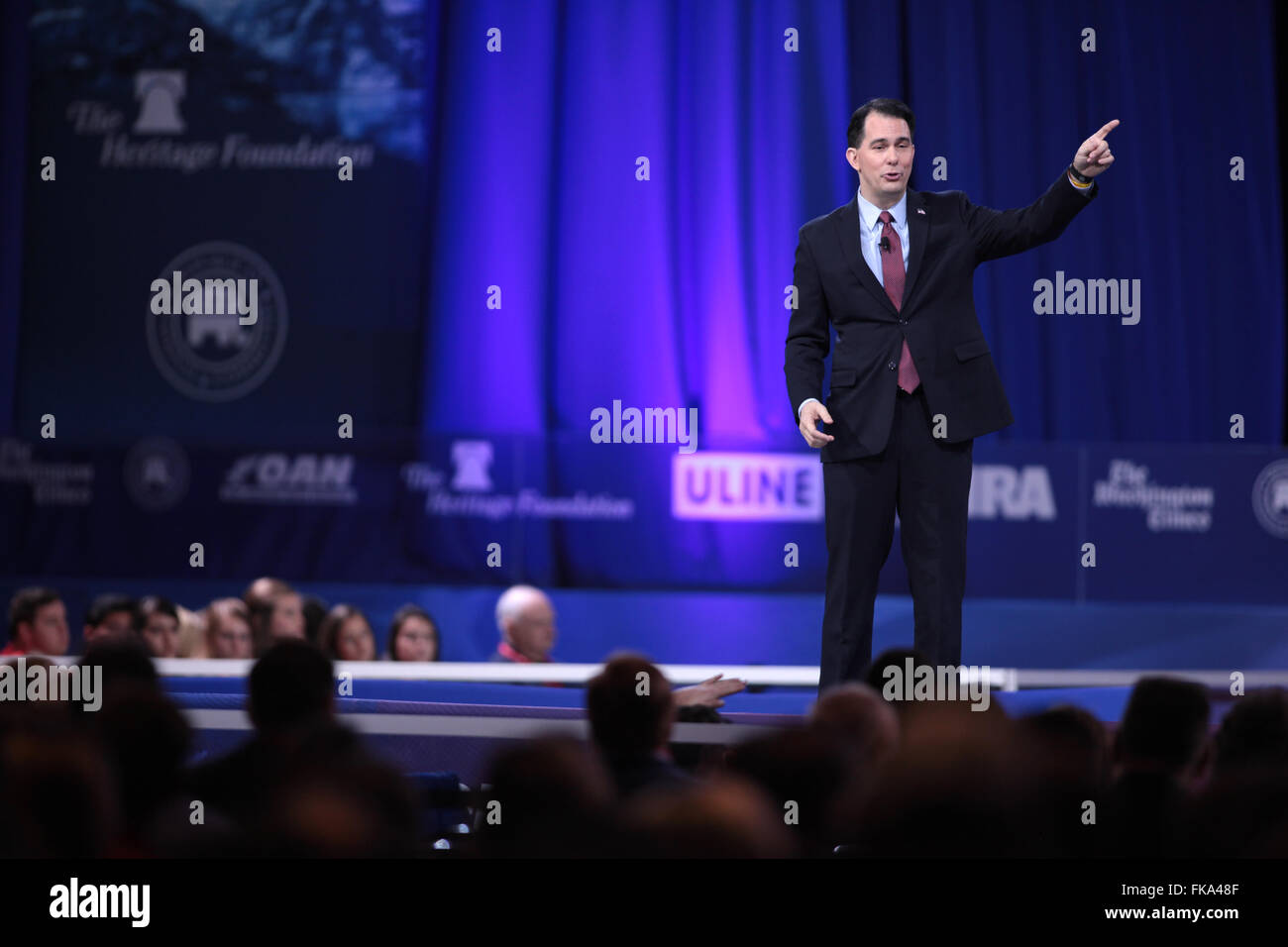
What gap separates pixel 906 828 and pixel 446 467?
15.2ft

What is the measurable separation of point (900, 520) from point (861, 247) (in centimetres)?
54

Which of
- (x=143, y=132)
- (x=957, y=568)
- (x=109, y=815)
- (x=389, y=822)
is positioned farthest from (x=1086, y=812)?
(x=143, y=132)

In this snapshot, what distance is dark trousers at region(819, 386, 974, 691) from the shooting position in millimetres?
2594

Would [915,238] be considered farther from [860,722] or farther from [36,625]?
[36,625]

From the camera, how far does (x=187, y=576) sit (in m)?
5.70

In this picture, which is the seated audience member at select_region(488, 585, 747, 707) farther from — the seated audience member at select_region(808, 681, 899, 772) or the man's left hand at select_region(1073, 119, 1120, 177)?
the seated audience member at select_region(808, 681, 899, 772)

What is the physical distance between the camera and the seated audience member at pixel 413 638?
4.71 metres

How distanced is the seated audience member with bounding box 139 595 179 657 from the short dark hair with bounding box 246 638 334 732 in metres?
2.65

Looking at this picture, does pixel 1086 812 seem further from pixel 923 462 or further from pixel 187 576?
pixel 187 576

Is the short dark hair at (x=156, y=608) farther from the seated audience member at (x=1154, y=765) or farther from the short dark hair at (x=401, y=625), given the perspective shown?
the seated audience member at (x=1154, y=765)

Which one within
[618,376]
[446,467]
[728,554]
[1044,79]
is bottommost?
[728,554]

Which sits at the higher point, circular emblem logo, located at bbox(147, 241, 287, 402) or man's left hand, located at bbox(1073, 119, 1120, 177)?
circular emblem logo, located at bbox(147, 241, 287, 402)

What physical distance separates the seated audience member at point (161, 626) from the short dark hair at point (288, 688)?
104 inches
